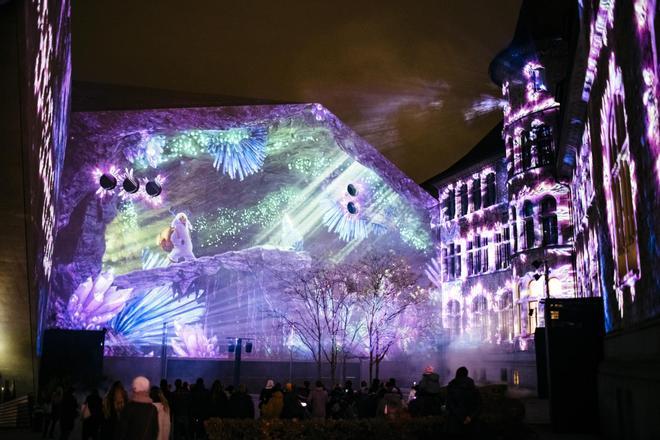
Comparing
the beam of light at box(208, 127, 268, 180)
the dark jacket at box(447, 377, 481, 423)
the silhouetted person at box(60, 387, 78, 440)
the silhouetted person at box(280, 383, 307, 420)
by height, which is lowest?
the silhouetted person at box(60, 387, 78, 440)

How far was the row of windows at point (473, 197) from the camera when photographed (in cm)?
4241

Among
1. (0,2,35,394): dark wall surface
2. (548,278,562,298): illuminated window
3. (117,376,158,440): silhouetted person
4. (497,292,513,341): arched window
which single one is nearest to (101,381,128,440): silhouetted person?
(117,376,158,440): silhouetted person

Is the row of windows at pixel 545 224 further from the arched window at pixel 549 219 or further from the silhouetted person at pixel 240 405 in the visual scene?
the silhouetted person at pixel 240 405

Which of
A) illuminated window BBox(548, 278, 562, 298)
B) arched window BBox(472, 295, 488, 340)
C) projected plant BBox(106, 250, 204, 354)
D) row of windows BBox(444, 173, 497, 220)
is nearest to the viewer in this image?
illuminated window BBox(548, 278, 562, 298)

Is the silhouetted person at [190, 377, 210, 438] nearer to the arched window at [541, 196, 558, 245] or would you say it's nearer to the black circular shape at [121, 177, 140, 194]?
the black circular shape at [121, 177, 140, 194]

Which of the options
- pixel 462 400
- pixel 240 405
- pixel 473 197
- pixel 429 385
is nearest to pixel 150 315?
pixel 473 197

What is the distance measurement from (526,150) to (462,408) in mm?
28074

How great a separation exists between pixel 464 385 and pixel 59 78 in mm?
12835

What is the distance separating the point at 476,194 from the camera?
44.1 meters

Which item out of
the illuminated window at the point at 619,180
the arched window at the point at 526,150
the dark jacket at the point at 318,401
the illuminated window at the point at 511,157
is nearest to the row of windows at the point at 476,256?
the illuminated window at the point at 511,157

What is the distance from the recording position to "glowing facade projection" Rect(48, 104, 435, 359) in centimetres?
3338

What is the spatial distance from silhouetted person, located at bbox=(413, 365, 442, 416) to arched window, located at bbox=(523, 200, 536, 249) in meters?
22.8

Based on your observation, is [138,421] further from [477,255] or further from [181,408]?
[477,255]

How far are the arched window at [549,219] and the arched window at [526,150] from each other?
7.10ft
